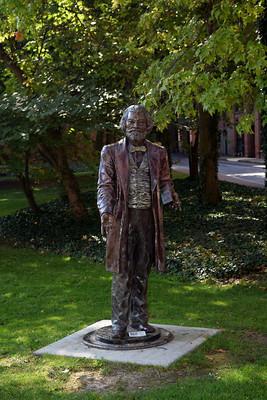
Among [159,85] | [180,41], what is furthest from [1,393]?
[180,41]

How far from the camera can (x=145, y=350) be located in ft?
23.6

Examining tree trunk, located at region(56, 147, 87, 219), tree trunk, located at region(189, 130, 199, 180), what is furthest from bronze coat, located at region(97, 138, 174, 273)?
tree trunk, located at region(189, 130, 199, 180)

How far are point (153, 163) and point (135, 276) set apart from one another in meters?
1.29

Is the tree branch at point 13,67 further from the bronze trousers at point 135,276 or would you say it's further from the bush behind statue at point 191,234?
the bronze trousers at point 135,276

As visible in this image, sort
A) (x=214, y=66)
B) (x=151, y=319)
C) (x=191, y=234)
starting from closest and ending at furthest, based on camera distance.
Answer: (x=151, y=319) < (x=214, y=66) < (x=191, y=234)

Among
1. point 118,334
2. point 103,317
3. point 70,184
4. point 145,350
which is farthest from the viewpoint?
point 70,184

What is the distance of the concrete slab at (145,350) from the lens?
689 centimetres

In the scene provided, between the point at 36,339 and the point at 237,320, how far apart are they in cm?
273

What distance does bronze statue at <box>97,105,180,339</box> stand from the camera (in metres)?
7.36

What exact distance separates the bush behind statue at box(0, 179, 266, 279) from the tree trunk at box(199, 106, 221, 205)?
401mm

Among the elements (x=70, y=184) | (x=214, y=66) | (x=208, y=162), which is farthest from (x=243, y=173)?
(x=214, y=66)

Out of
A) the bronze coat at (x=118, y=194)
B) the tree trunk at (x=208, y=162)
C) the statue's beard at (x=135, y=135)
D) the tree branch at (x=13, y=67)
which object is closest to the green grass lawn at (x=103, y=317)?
the bronze coat at (x=118, y=194)

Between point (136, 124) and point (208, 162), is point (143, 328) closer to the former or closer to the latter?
point (136, 124)

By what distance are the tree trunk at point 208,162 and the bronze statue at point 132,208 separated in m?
13.0
